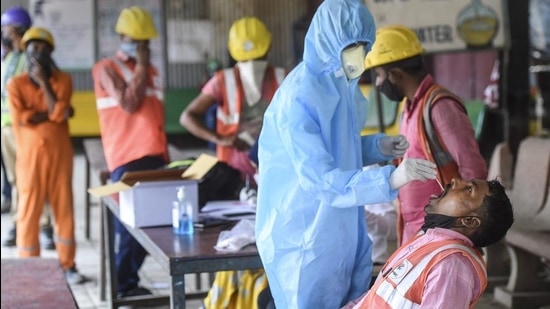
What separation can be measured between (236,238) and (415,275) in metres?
0.99

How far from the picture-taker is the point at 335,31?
9.51 ft

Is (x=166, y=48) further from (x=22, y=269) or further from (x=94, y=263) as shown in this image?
(x=22, y=269)

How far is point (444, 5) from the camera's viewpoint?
6828 mm

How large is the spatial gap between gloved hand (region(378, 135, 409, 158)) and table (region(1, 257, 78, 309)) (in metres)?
1.41

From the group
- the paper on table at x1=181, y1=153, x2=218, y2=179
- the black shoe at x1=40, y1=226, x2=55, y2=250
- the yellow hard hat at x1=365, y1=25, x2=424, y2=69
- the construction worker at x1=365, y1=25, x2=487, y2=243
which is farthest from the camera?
the black shoe at x1=40, y1=226, x2=55, y2=250

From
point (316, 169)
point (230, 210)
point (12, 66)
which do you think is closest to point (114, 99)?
point (230, 210)

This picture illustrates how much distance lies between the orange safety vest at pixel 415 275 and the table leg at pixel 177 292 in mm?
840

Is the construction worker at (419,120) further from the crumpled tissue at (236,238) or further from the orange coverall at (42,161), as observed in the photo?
the orange coverall at (42,161)

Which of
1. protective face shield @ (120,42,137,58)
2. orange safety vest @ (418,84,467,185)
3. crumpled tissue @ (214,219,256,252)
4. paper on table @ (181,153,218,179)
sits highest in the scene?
protective face shield @ (120,42,137,58)

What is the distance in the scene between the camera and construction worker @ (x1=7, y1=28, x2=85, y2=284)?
20.3ft

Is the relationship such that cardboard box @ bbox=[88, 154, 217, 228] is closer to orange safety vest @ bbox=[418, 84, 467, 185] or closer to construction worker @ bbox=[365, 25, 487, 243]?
construction worker @ bbox=[365, 25, 487, 243]

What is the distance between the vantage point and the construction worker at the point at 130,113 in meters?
5.39

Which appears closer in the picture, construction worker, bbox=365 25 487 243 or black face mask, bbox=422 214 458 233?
black face mask, bbox=422 214 458 233

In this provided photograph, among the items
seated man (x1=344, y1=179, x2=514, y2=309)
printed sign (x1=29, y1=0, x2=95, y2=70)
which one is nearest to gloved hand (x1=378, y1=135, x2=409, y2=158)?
seated man (x1=344, y1=179, x2=514, y2=309)
